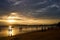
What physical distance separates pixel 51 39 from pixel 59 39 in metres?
1.22

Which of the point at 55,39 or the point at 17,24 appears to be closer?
the point at 55,39

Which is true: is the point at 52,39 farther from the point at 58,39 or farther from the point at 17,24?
the point at 17,24

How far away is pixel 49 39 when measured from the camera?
2447 centimetres

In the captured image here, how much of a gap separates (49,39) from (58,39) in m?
1.44

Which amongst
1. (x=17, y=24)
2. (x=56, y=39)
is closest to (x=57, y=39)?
(x=56, y=39)

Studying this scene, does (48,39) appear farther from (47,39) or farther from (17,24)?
(17,24)

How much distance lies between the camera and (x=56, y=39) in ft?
78.7

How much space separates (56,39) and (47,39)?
136 cm

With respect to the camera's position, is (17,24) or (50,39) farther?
(17,24)

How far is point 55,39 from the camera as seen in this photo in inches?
944

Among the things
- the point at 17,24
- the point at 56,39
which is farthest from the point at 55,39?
the point at 17,24

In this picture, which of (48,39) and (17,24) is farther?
(17,24)

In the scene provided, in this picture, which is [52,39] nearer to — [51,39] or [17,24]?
[51,39]

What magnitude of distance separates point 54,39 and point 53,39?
151mm
